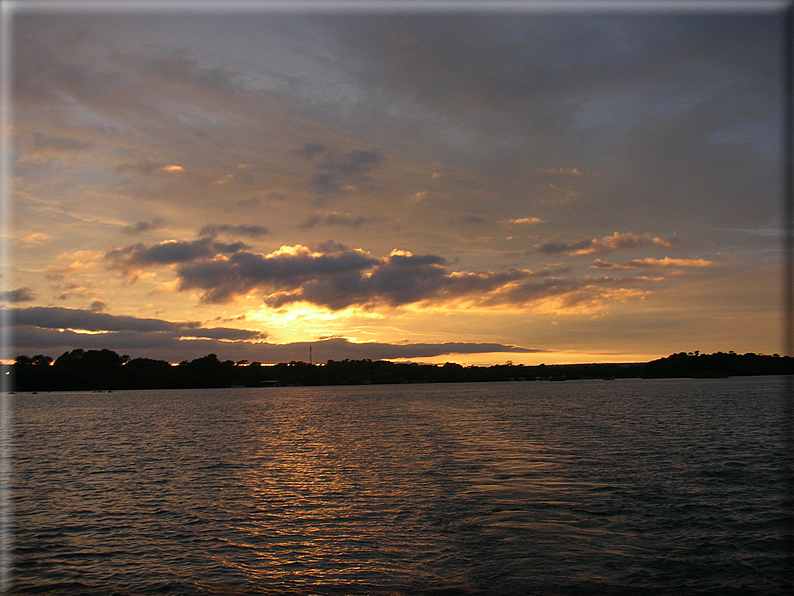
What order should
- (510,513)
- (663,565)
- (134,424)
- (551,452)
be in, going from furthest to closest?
(134,424), (551,452), (510,513), (663,565)

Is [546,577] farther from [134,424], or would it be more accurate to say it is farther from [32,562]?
[134,424]

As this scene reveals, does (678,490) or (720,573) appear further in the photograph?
(678,490)

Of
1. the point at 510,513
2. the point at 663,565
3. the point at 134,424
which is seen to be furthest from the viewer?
the point at 134,424

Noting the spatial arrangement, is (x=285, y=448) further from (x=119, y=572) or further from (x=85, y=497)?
(x=119, y=572)

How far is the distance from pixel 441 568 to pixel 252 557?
24.7 feet

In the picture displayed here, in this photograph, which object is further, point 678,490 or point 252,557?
point 678,490

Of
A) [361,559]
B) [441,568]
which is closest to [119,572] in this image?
[361,559]

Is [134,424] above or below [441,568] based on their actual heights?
below

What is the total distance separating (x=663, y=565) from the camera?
20.0 m

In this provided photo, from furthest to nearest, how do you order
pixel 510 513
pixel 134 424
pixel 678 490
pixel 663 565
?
pixel 134 424, pixel 678 490, pixel 510 513, pixel 663 565

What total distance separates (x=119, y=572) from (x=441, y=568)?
11.8 meters

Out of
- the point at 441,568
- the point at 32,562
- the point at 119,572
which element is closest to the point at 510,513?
the point at 441,568

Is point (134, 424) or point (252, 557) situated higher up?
point (252, 557)

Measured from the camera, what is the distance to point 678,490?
3198 cm
